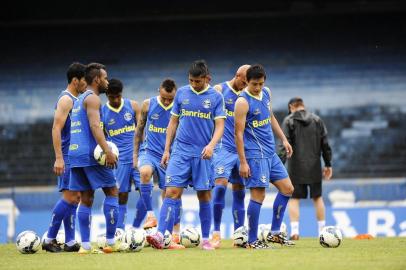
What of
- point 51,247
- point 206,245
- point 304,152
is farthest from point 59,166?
point 304,152

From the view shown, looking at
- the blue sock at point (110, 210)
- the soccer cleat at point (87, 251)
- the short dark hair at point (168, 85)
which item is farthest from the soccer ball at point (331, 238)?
the short dark hair at point (168, 85)

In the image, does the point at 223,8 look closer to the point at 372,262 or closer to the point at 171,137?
the point at 171,137

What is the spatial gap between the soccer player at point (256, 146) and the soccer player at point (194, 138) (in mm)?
304

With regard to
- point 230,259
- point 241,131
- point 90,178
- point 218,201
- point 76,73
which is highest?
point 76,73

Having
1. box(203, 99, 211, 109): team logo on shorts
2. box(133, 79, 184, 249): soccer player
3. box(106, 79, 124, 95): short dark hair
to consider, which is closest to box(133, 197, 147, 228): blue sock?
box(133, 79, 184, 249): soccer player

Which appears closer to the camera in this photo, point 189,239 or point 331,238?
point 331,238

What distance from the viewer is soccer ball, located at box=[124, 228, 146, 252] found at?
991cm

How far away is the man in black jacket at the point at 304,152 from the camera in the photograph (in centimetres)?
1378

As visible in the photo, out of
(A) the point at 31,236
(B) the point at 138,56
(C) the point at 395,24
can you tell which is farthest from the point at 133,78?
(A) the point at 31,236

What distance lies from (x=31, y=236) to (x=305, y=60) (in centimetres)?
1138

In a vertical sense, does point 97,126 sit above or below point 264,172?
above

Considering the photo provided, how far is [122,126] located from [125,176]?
70 cm

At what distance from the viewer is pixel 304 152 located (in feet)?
45.5

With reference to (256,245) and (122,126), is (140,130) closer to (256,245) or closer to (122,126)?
(122,126)
